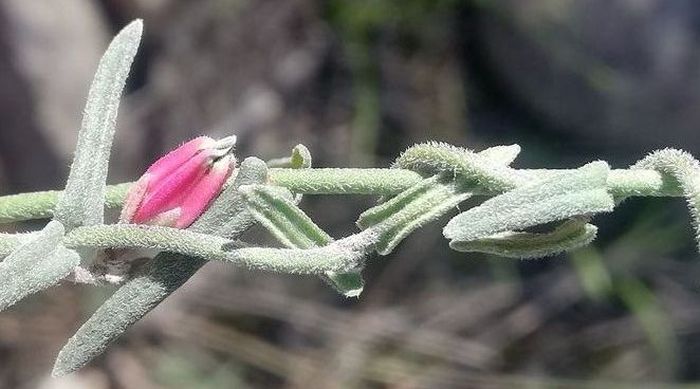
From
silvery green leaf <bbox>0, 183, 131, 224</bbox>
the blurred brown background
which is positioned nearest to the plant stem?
silvery green leaf <bbox>0, 183, 131, 224</bbox>

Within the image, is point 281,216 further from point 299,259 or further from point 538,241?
point 538,241

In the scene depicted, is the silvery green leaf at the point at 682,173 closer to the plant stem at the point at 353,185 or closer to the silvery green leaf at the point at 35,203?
the plant stem at the point at 353,185

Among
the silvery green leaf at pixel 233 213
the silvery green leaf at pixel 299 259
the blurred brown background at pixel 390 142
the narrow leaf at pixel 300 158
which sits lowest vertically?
the silvery green leaf at pixel 299 259

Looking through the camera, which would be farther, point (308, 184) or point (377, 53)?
point (377, 53)

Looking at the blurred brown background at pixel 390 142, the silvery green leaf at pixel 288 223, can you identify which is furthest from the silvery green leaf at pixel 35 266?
the blurred brown background at pixel 390 142

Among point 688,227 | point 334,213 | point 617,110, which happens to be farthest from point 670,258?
point 334,213

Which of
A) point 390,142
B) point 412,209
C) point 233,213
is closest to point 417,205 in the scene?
point 412,209

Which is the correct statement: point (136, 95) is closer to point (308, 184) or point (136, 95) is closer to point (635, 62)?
point (635, 62)
